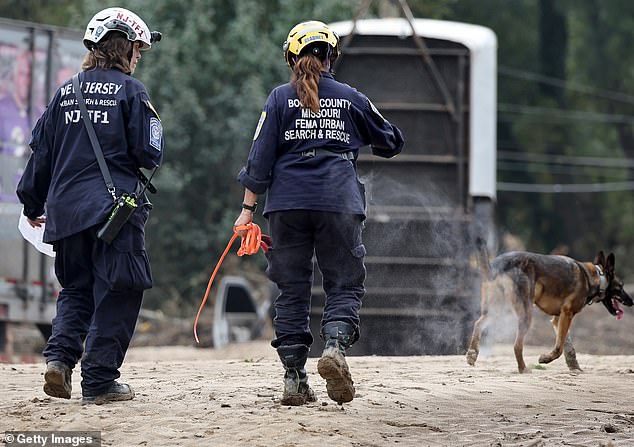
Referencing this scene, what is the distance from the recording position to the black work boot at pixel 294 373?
777 centimetres

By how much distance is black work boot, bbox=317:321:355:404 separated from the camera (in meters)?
7.38

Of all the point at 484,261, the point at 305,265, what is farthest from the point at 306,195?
the point at 484,261

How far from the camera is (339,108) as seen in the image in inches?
308

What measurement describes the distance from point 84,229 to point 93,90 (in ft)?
2.80

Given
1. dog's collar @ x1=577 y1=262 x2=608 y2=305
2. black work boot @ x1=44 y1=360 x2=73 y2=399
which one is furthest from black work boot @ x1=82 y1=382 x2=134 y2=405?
dog's collar @ x1=577 y1=262 x2=608 y2=305

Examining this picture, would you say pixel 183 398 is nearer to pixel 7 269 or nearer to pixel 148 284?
pixel 148 284

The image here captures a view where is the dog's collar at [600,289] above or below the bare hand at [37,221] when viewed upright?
below

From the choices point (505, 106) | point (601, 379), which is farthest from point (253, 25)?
point (601, 379)

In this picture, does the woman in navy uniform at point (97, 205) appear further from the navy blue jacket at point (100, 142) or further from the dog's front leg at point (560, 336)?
the dog's front leg at point (560, 336)

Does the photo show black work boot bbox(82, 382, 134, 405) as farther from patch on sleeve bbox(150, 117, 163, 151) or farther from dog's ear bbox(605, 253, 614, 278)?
dog's ear bbox(605, 253, 614, 278)

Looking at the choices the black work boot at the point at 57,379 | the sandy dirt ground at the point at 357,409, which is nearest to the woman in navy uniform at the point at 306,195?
the sandy dirt ground at the point at 357,409

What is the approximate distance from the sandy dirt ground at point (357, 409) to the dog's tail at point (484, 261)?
2.53 feet

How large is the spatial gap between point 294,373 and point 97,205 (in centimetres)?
154

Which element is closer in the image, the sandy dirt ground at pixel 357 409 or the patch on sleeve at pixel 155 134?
the sandy dirt ground at pixel 357 409
